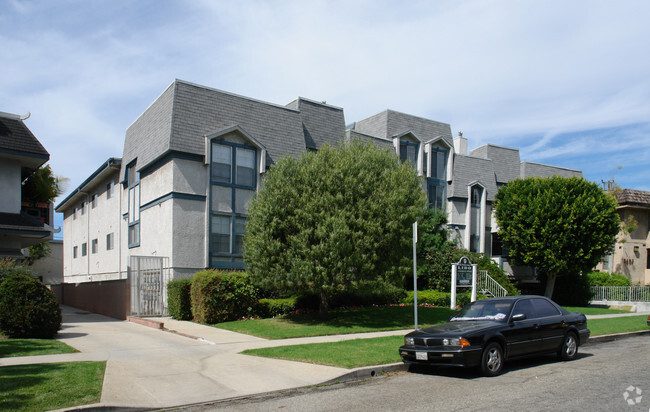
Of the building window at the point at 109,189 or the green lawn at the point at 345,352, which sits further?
the building window at the point at 109,189

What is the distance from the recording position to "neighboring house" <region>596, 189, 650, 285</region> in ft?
120

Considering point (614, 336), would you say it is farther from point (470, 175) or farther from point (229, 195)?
point (470, 175)

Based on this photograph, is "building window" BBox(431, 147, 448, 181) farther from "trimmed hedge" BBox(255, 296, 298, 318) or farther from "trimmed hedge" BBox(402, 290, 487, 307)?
"trimmed hedge" BBox(255, 296, 298, 318)

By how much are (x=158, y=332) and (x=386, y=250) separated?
766 cm

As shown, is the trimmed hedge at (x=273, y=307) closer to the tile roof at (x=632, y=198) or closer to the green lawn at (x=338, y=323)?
the green lawn at (x=338, y=323)

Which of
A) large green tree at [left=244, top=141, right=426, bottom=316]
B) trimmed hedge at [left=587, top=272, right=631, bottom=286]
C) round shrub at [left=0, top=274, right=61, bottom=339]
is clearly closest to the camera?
round shrub at [left=0, top=274, right=61, bottom=339]

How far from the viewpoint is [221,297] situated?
1772cm

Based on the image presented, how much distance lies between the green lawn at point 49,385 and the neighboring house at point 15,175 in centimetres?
1092

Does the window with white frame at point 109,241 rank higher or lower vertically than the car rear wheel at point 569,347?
higher

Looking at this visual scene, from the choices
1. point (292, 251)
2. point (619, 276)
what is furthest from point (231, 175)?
point (619, 276)

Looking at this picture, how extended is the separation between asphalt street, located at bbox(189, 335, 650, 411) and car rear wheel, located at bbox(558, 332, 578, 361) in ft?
1.23

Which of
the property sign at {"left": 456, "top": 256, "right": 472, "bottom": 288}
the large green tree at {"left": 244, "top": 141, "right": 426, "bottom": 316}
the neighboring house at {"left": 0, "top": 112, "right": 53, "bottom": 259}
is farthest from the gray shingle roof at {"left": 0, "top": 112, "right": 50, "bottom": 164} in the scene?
the property sign at {"left": 456, "top": 256, "right": 472, "bottom": 288}

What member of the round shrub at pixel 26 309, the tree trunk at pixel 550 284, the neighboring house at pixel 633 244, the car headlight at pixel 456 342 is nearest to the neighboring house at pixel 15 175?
the round shrub at pixel 26 309

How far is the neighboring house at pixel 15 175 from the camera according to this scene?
1906 centimetres
